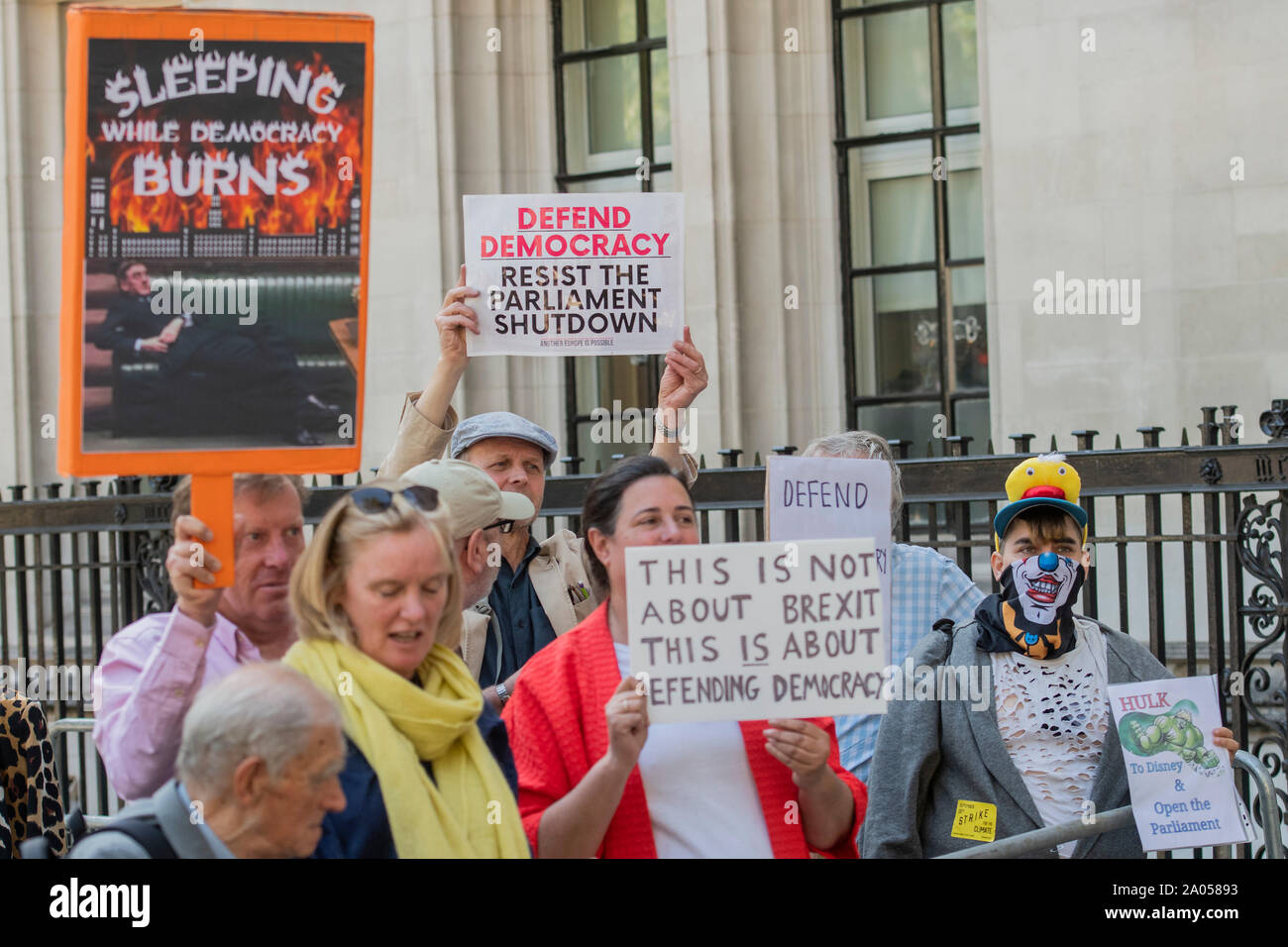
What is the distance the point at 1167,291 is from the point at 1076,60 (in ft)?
4.63

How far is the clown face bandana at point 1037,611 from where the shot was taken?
4.31 metres

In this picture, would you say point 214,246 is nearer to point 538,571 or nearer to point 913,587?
point 538,571

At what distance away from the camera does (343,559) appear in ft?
10.3

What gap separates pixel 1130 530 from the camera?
8.61 metres

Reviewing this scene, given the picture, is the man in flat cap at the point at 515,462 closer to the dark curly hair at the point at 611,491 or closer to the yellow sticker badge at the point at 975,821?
the dark curly hair at the point at 611,491

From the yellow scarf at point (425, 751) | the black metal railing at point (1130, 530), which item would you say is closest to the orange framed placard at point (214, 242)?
the yellow scarf at point (425, 751)

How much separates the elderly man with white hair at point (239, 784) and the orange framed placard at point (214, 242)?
741 millimetres

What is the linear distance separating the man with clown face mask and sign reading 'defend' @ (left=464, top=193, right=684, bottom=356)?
1.41 m

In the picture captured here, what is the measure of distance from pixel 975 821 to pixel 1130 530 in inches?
188

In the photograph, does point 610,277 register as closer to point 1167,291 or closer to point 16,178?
point 1167,291

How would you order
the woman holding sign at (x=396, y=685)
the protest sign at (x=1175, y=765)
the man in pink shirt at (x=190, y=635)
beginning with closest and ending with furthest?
the woman holding sign at (x=396, y=685), the man in pink shirt at (x=190, y=635), the protest sign at (x=1175, y=765)

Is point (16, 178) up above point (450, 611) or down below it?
above

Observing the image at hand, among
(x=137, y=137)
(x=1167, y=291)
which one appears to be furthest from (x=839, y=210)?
(x=137, y=137)

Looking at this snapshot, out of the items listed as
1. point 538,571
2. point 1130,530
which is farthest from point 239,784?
point 1130,530
